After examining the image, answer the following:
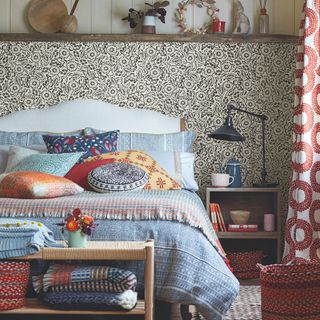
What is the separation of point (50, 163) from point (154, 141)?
99 centimetres

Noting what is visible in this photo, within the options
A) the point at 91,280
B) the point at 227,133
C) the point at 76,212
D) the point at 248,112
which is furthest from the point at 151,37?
the point at 91,280

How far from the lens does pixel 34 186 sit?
12.7 feet

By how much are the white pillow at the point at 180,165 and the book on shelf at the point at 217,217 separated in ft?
0.64

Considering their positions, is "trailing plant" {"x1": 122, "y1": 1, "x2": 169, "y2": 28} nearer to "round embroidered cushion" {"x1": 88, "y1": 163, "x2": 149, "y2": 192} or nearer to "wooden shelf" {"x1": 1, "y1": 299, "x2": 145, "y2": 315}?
"round embroidered cushion" {"x1": 88, "y1": 163, "x2": 149, "y2": 192}

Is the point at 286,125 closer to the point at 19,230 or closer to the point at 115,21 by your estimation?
the point at 115,21

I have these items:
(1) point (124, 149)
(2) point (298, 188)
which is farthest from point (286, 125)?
(1) point (124, 149)

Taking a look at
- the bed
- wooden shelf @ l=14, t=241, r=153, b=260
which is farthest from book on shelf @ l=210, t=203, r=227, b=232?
wooden shelf @ l=14, t=241, r=153, b=260

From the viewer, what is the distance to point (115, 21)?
18.4 ft

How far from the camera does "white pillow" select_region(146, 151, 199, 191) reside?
4988 mm

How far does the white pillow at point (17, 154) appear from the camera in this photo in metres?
4.89

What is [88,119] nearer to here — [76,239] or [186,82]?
[186,82]

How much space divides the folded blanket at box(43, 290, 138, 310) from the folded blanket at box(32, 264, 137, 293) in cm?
2

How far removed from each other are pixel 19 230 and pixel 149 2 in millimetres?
2888

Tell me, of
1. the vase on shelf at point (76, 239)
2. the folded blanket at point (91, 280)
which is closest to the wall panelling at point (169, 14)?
the vase on shelf at point (76, 239)
